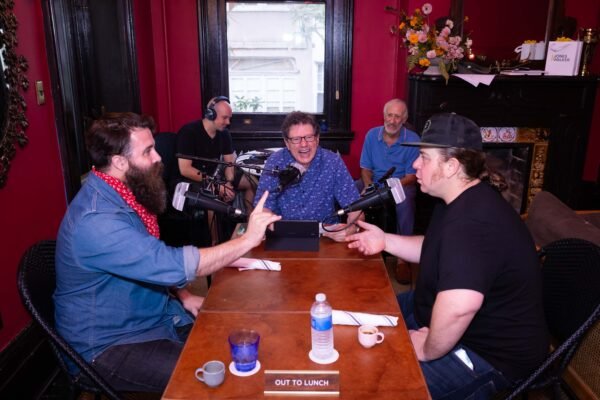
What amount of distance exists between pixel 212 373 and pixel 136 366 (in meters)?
0.56

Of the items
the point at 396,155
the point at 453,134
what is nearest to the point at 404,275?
the point at 396,155

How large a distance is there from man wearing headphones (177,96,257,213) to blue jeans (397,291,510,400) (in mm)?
2646

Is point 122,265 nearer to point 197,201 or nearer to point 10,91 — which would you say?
point 197,201

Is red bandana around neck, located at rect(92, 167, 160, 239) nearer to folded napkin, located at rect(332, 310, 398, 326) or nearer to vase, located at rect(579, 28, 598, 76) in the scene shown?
folded napkin, located at rect(332, 310, 398, 326)

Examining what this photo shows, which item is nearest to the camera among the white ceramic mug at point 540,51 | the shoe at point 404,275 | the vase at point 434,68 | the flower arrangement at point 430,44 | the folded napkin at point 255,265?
the folded napkin at point 255,265

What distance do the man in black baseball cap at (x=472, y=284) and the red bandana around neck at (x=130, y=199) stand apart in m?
1.10

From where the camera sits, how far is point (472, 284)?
5.08ft

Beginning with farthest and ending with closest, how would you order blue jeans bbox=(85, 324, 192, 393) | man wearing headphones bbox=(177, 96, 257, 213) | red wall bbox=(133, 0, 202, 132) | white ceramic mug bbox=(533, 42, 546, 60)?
red wall bbox=(133, 0, 202, 132) → white ceramic mug bbox=(533, 42, 546, 60) → man wearing headphones bbox=(177, 96, 257, 213) → blue jeans bbox=(85, 324, 192, 393)

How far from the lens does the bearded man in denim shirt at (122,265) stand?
1.71 m

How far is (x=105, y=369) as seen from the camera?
68.9 inches

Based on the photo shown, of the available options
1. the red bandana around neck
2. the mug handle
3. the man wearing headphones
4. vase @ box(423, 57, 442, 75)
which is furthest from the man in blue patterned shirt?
vase @ box(423, 57, 442, 75)

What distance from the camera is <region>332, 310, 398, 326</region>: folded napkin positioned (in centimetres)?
162

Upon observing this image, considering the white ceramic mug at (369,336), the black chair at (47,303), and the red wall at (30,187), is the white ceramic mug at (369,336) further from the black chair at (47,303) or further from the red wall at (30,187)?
the red wall at (30,187)

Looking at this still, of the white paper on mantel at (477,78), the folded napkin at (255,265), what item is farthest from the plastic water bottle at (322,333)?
the white paper on mantel at (477,78)
